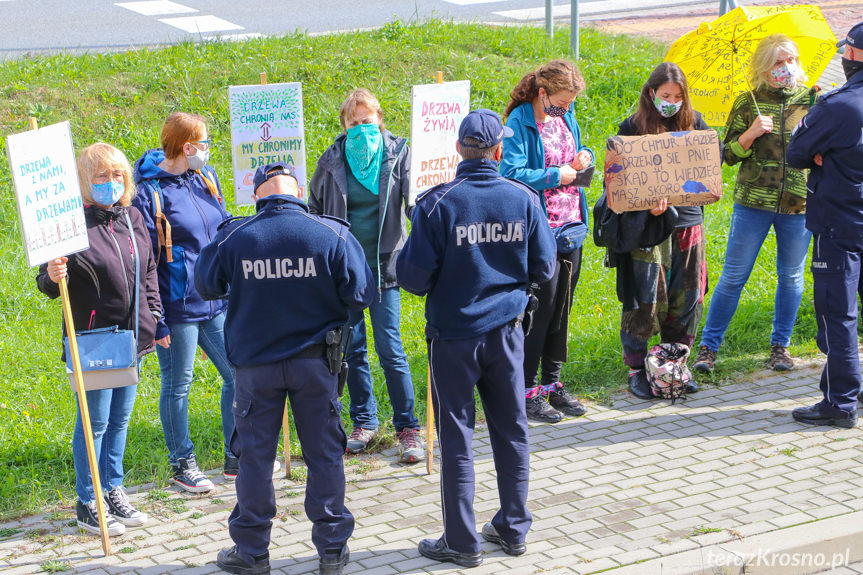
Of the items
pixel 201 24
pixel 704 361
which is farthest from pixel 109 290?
pixel 201 24

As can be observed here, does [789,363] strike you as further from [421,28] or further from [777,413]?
[421,28]

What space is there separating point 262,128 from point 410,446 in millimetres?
2111

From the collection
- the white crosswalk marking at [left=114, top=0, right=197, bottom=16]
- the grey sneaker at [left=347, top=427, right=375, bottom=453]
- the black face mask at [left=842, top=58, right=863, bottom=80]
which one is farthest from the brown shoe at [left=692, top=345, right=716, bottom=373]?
the white crosswalk marking at [left=114, top=0, right=197, bottom=16]

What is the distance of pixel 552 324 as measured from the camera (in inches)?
265

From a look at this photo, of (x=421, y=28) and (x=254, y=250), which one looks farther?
(x=421, y=28)

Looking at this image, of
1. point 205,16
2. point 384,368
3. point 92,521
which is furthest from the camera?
point 205,16

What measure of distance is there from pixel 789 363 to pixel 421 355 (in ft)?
8.72

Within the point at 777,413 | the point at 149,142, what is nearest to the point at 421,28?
the point at 149,142

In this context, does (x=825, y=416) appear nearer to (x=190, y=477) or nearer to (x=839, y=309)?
(x=839, y=309)

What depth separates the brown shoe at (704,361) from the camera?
7.36 metres

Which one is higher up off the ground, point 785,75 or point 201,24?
point 201,24

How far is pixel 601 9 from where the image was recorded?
52.6 ft

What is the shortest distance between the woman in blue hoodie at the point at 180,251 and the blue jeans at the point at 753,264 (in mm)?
3552

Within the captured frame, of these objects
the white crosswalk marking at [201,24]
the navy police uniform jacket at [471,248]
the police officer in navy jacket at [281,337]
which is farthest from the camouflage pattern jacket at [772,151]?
the white crosswalk marking at [201,24]
